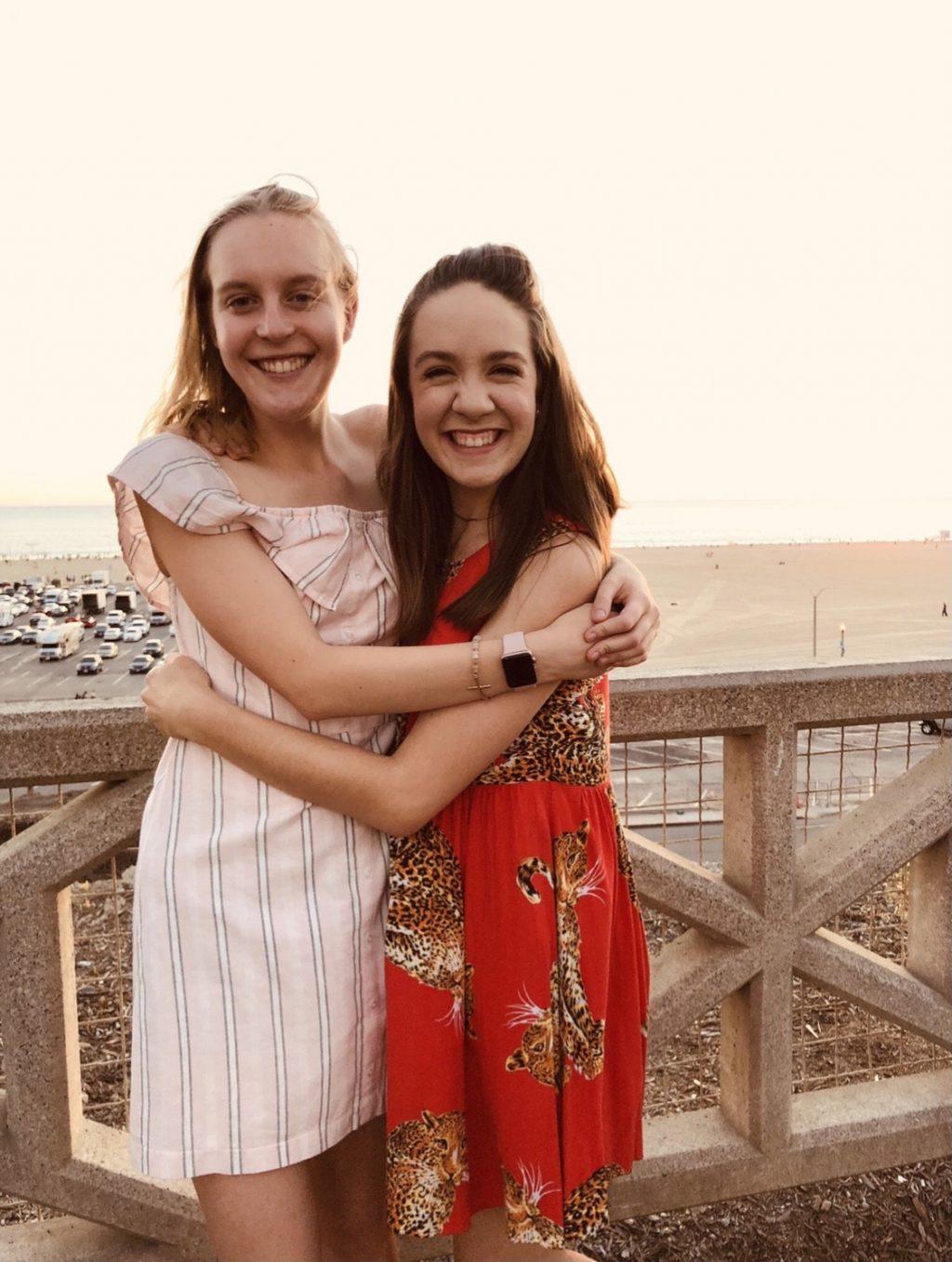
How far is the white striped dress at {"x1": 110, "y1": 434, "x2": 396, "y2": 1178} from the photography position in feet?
6.15

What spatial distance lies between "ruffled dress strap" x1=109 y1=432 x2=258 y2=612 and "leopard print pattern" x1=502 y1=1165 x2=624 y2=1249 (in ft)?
4.74

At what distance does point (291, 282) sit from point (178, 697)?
2.98 ft

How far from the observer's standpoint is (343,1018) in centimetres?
197

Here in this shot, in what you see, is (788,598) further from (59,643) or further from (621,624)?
(621,624)

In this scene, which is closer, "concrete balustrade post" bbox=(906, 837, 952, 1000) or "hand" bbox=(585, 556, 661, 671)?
"hand" bbox=(585, 556, 661, 671)

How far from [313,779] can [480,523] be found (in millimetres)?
702

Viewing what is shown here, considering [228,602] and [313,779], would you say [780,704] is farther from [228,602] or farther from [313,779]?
[228,602]

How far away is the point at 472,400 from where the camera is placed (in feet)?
6.57

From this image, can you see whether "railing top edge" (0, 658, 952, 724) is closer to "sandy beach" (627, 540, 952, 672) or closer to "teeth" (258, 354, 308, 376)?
"teeth" (258, 354, 308, 376)

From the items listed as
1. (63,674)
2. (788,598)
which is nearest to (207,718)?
(63,674)

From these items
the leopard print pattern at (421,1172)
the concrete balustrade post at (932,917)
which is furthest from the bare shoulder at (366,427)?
the concrete balustrade post at (932,917)

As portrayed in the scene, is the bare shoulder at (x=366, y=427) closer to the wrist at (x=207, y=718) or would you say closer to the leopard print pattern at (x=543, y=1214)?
the wrist at (x=207, y=718)

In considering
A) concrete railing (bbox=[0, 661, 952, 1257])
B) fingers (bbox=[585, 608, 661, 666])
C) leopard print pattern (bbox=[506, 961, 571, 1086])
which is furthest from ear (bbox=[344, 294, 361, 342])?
leopard print pattern (bbox=[506, 961, 571, 1086])

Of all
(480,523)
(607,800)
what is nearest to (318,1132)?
(607,800)
